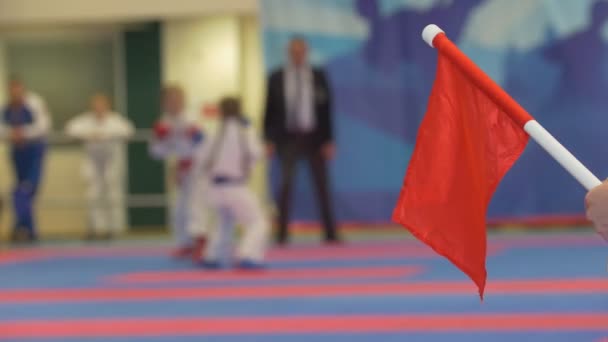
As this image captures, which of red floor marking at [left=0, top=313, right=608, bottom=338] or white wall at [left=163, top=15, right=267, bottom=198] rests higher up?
white wall at [left=163, top=15, right=267, bottom=198]

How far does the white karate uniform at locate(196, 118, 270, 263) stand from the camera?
716 cm

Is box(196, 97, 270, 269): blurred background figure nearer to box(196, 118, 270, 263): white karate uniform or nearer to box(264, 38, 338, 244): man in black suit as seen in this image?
box(196, 118, 270, 263): white karate uniform

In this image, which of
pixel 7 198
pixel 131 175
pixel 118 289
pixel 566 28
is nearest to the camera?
pixel 118 289

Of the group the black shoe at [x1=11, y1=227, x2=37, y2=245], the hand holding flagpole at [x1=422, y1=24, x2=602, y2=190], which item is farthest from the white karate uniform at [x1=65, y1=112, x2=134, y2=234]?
the hand holding flagpole at [x1=422, y1=24, x2=602, y2=190]

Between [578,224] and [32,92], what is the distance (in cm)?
675

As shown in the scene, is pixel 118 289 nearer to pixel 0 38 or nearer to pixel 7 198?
pixel 7 198

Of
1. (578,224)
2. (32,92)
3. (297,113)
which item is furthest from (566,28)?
(32,92)

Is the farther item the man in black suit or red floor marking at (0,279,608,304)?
the man in black suit

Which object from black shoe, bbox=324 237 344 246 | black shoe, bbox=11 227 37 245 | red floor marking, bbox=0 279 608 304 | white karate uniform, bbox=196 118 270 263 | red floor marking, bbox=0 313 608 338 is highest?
white karate uniform, bbox=196 118 270 263

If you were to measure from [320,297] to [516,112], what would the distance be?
3710 mm

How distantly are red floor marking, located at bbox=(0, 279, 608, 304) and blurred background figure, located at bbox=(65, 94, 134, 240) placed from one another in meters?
4.23

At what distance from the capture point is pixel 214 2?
11539 mm

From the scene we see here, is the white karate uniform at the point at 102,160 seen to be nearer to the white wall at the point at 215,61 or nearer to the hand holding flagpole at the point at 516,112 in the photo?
the white wall at the point at 215,61

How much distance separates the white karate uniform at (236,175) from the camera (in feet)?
23.5
